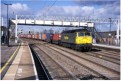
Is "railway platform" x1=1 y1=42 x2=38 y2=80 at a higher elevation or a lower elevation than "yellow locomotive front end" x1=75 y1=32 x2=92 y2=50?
lower

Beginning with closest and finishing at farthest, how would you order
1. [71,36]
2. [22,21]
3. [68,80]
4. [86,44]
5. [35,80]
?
[35,80] < [68,80] < [86,44] < [71,36] < [22,21]

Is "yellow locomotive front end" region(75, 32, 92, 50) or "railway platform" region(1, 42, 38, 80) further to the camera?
"yellow locomotive front end" region(75, 32, 92, 50)

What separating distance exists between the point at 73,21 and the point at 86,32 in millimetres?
51395

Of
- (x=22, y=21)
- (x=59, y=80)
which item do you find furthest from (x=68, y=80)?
(x=22, y=21)

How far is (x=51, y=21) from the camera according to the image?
90312 millimetres

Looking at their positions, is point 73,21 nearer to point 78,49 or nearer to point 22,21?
point 22,21

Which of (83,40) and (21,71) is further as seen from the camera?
(83,40)

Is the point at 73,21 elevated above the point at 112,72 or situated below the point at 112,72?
above

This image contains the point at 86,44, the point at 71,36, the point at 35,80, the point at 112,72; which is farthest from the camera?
the point at 71,36

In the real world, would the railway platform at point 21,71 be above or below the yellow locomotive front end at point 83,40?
below

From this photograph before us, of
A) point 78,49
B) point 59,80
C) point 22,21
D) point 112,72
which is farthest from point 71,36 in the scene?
point 22,21

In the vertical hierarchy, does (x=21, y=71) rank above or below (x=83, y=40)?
below

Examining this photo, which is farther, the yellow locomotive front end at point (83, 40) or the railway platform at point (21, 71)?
the yellow locomotive front end at point (83, 40)

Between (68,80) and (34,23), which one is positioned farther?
(34,23)
